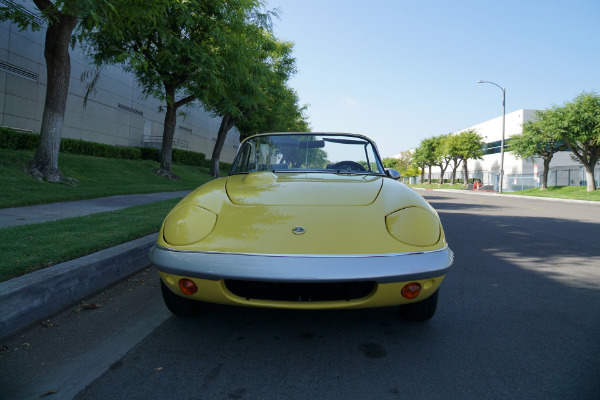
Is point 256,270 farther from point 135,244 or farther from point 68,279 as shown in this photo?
point 135,244

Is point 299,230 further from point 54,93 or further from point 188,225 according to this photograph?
point 54,93

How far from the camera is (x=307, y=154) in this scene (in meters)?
3.74

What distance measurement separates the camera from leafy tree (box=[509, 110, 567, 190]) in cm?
2894

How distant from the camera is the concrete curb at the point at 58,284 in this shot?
238 centimetres

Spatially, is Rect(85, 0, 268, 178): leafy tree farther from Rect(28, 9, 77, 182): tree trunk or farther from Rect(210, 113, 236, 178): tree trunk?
Rect(210, 113, 236, 178): tree trunk

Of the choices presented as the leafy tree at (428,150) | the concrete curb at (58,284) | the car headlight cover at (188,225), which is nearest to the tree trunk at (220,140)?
the concrete curb at (58,284)

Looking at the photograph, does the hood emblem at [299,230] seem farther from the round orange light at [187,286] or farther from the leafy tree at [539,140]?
the leafy tree at [539,140]

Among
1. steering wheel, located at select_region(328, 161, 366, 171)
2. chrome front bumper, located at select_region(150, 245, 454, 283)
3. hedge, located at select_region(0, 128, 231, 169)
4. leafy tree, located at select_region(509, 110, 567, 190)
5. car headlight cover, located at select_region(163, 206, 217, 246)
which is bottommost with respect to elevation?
chrome front bumper, located at select_region(150, 245, 454, 283)

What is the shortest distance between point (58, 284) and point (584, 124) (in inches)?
1290

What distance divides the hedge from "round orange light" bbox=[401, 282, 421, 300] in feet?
49.8

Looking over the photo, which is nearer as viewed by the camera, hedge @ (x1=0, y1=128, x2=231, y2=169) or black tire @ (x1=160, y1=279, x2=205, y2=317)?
black tire @ (x1=160, y1=279, x2=205, y2=317)

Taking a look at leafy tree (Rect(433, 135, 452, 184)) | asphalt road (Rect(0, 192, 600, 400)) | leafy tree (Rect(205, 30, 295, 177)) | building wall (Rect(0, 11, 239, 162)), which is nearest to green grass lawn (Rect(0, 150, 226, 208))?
building wall (Rect(0, 11, 239, 162))

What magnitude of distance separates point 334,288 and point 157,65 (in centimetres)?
1410

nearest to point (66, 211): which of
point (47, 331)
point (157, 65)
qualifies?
point (47, 331)
